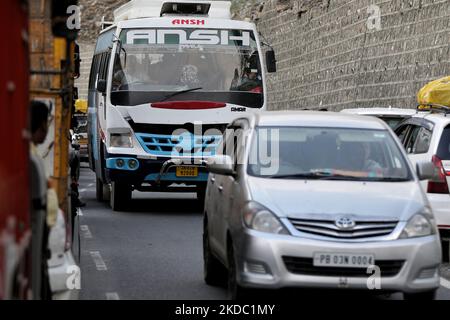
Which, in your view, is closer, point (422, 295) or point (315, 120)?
point (422, 295)

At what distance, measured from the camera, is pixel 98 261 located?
14.8 m

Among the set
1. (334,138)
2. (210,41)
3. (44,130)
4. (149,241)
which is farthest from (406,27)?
(44,130)

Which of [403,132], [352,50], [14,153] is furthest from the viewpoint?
[352,50]

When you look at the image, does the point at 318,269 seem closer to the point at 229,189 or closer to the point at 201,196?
the point at 229,189

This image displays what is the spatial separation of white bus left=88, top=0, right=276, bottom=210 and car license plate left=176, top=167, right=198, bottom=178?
0.05ft

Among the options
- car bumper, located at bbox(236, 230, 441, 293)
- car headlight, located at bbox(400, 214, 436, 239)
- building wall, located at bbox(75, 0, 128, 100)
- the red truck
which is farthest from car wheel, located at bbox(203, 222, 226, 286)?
building wall, located at bbox(75, 0, 128, 100)

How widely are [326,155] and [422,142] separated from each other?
4140 mm

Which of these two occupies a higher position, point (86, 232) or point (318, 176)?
point (318, 176)

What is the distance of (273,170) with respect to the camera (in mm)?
10992

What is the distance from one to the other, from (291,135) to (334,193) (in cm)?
115

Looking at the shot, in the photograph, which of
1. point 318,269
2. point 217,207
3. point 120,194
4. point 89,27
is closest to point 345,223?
point 318,269

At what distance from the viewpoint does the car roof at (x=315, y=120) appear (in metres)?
11.6

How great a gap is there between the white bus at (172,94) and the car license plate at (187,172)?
2 centimetres

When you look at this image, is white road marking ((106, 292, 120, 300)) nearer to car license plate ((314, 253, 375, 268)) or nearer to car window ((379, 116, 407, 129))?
car license plate ((314, 253, 375, 268))
